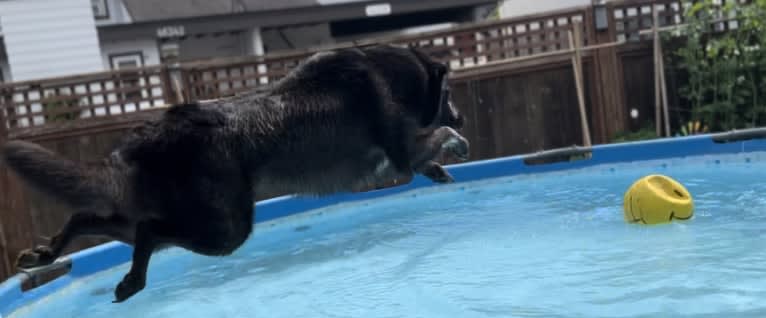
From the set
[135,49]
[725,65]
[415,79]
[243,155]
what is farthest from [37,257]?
[135,49]

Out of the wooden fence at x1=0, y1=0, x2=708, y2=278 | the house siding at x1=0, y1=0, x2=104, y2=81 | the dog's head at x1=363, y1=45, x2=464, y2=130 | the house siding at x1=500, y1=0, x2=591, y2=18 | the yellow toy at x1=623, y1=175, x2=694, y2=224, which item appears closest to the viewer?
the dog's head at x1=363, y1=45, x2=464, y2=130

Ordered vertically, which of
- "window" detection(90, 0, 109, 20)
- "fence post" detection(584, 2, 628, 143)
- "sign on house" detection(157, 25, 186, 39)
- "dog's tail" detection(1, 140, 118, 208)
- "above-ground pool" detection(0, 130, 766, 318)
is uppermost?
"window" detection(90, 0, 109, 20)

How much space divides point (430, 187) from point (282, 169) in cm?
374

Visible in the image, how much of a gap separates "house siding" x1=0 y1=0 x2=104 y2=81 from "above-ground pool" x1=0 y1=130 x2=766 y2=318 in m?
7.03

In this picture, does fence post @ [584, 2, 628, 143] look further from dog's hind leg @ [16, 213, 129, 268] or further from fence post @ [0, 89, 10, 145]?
dog's hind leg @ [16, 213, 129, 268]

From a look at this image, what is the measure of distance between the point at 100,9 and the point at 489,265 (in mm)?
10758

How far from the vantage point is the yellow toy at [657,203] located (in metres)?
4.53

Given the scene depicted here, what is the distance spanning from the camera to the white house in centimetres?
1167

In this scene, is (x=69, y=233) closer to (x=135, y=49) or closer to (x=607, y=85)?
(x=607, y=85)

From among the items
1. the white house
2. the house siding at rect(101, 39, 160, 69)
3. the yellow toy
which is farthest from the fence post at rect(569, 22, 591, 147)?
the house siding at rect(101, 39, 160, 69)

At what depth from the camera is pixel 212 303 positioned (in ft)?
13.4

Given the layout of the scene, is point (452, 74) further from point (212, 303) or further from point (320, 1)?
point (320, 1)

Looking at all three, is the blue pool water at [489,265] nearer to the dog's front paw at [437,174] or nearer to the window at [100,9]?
the dog's front paw at [437,174]

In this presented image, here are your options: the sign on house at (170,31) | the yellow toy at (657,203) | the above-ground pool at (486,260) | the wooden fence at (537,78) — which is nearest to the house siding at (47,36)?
the sign on house at (170,31)
